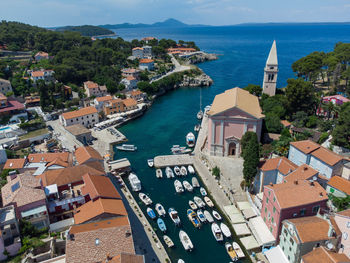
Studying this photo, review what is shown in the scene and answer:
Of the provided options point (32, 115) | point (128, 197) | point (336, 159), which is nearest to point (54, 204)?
point (128, 197)

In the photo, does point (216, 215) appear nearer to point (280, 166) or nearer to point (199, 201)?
point (199, 201)

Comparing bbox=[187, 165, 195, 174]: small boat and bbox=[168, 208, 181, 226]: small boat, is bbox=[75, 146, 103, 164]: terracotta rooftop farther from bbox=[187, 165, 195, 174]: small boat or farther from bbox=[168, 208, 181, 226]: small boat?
bbox=[187, 165, 195, 174]: small boat

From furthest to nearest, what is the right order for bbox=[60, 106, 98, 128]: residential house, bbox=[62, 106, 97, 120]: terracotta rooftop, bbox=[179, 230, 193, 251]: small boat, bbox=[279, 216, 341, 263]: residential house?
bbox=[62, 106, 97, 120]: terracotta rooftop
bbox=[60, 106, 98, 128]: residential house
bbox=[179, 230, 193, 251]: small boat
bbox=[279, 216, 341, 263]: residential house

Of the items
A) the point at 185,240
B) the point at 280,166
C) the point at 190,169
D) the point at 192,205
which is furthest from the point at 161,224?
the point at 280,166

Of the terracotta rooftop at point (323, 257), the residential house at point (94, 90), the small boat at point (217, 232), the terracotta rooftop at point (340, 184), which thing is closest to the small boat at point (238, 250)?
the small boat at point (217, 232)

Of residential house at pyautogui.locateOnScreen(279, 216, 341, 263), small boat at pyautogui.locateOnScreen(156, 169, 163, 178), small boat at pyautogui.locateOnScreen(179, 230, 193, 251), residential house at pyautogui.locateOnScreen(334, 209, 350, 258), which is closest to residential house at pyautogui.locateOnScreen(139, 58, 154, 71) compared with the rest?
small boat at pyautogui.locateOnScreen(156, 169, 163, 178)

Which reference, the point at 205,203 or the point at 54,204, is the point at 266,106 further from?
the point at 54,204

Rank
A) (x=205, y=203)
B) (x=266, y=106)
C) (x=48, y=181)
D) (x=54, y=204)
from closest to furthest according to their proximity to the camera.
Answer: (x=54, y=204) < (x=48, y=181) < (x=205, y=203) < (x=266, y=106)
